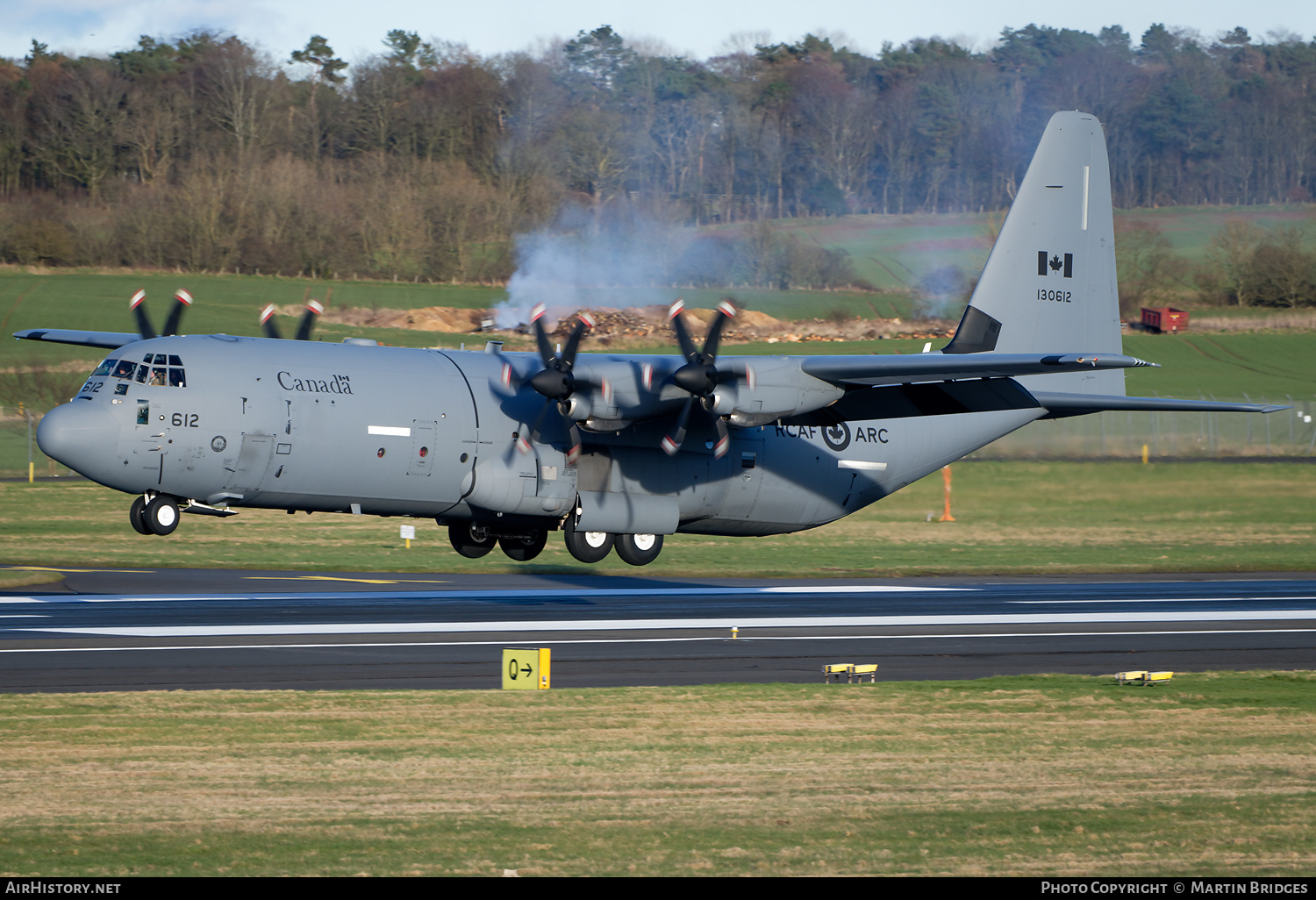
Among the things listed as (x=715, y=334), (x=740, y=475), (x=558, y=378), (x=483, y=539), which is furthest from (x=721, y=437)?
(x=483, y=539)

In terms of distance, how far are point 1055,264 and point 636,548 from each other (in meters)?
13.5

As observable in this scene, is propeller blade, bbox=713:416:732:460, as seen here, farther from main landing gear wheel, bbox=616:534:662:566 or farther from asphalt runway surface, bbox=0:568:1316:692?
asphalt runway surface, bbox=0:568:1316:692

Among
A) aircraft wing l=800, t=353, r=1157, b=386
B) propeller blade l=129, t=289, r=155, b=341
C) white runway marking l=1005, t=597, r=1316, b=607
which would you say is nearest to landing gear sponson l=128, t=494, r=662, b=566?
propeller blade l=129, t=289, r=155, b=341

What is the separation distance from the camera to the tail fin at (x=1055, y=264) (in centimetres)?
3259

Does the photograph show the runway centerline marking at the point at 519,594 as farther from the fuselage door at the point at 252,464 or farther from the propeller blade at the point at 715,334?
the propeller blade at the point at 715,334

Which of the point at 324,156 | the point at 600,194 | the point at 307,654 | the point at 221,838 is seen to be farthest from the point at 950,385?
the point at 324,156

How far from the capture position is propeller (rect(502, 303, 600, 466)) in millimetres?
24578

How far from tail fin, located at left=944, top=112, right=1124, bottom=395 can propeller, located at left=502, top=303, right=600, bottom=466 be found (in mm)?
11603

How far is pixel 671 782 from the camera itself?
1577cm

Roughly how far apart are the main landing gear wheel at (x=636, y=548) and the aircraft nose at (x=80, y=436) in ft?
32.8

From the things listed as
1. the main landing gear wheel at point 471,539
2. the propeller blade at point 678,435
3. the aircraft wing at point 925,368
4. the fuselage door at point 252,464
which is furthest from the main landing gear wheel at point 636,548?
the fuselage door at point 252,464

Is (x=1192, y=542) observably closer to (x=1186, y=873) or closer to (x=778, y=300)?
(x=778, y=300)

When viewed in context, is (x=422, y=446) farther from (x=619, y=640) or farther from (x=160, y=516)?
(x=619, y=640)

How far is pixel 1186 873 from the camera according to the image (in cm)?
1229
